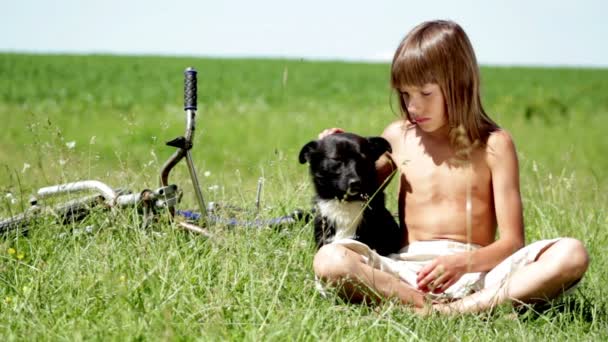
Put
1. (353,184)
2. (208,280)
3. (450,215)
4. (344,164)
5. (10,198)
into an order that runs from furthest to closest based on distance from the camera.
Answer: (10,198)
(450,215)
(344,164)
(353,184)
(208,280)

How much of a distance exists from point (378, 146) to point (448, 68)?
0.49 metres

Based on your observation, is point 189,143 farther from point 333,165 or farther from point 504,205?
point 504,205

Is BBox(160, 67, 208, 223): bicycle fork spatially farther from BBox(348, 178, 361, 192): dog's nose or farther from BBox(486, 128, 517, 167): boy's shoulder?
BBox(486, 128, 517, 167): boy's shoulder

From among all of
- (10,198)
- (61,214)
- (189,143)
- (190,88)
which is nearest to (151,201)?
(189,143)

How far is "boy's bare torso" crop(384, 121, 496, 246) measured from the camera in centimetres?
337

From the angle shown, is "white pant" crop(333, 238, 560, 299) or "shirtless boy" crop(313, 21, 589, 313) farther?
"white pant" crop(333, 238, 560, 299)

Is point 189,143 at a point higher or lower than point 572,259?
higher

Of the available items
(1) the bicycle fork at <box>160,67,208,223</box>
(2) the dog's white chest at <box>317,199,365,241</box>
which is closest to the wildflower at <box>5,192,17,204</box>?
(1) the bicycle fork at <box>160,67,208,223</box>

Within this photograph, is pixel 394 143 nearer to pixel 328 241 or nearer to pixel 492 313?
pixel 328 241

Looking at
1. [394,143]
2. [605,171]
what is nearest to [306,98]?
[605,171]

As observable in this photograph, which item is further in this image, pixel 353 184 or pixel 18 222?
pixel 18 222

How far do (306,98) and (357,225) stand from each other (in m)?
24.5

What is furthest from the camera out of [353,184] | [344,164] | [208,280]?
[344,164]

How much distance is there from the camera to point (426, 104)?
3.31 m
